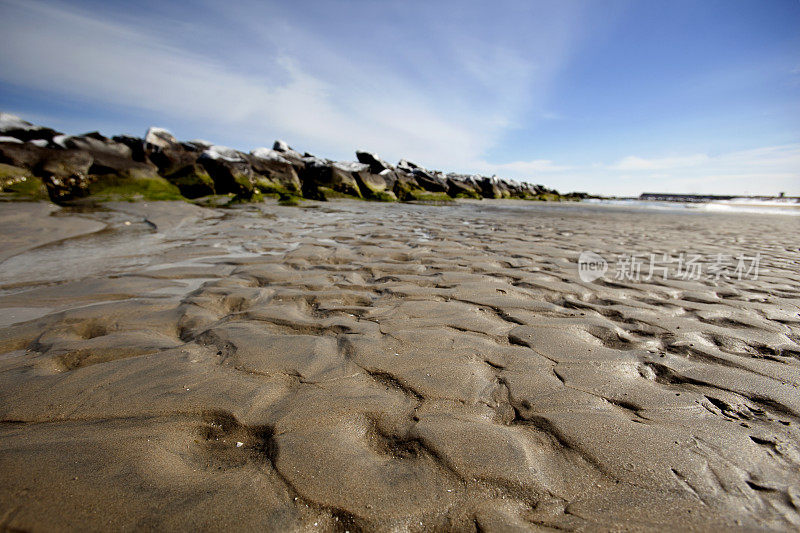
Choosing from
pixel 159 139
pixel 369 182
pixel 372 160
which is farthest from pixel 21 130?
pixel 372 160

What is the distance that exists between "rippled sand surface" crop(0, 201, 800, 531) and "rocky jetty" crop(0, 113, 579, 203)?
9968 millimetres

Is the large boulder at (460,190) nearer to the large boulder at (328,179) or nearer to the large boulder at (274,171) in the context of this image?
the large boulder at (328,179)

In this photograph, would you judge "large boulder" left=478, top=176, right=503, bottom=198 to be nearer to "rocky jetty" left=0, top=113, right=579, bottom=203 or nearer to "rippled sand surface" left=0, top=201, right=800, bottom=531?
"rocky jetty" left=0, top=113, right=579, bottom=203

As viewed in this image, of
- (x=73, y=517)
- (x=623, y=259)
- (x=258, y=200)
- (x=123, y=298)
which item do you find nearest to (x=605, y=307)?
(x=623, y=259)

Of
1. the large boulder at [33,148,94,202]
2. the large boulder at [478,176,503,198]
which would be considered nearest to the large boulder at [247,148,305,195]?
the large boulder at [33,148,94,202]

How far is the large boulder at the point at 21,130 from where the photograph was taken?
38.4 feet

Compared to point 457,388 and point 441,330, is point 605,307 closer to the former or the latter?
point 441,330

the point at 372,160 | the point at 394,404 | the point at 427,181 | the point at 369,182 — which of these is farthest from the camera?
the point at 427,181

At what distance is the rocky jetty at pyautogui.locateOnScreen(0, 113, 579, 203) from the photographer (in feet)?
34.3

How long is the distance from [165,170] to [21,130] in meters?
4.15

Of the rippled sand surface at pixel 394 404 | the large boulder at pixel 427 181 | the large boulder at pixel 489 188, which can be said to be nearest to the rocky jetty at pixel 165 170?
the large boulder at pixel 427 181

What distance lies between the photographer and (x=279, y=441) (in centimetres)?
134

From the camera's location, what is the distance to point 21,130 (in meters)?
12.0

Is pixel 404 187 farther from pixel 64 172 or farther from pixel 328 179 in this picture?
pixel 64 172
